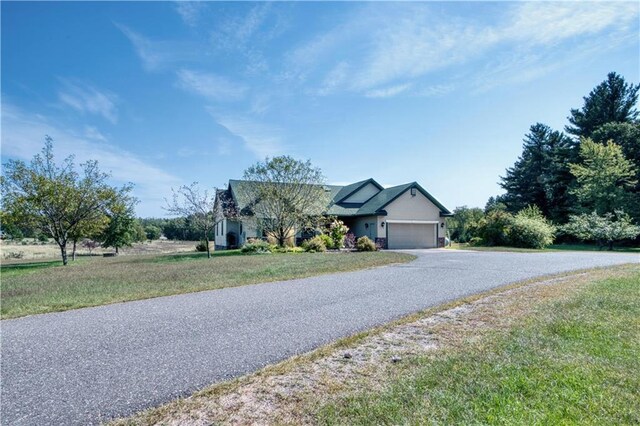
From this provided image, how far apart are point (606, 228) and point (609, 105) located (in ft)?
66.9

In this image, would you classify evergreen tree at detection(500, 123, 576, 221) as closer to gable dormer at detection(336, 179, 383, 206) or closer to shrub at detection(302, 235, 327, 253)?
gable dormer at detection(336, 179, 383, 206)

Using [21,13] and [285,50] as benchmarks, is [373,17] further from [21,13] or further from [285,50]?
[21,13]

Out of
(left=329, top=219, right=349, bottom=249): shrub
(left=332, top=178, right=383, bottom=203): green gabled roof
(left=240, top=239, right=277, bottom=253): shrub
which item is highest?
(left=332, top=178, right=383, bottom=203): green gabled roof

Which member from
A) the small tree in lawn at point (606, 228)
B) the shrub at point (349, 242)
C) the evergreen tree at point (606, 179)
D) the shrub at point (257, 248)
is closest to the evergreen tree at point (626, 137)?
the evergreen tree at point (606, 179)

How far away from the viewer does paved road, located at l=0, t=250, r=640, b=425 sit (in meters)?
3.22

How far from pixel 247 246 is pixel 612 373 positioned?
18640 millimetres

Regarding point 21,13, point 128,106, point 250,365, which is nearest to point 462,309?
point 250,365

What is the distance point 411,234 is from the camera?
2581cm

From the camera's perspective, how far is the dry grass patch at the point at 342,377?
2760 mm

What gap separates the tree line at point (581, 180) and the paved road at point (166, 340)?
72.6 ft

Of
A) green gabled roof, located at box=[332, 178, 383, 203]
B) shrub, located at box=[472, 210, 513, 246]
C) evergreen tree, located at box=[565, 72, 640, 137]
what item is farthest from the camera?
evergreen tree, located at box=[565, 72, 640, 137]

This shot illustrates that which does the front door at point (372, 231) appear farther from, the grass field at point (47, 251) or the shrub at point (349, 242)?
the grass field at point (47, 251)

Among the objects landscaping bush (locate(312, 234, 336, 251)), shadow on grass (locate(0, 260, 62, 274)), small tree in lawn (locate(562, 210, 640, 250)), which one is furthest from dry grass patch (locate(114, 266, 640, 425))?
small tree in lawn (locate(562, 210, 640, 250))

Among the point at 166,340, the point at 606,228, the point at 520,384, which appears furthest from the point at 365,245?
the point at 520,384
